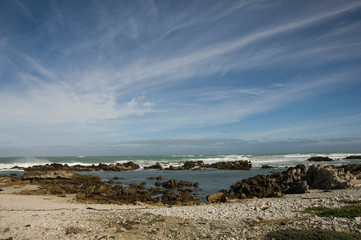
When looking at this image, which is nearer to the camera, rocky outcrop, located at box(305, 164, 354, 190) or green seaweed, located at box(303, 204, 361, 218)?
green seaweed, located at box(303, 204, 361, 218)

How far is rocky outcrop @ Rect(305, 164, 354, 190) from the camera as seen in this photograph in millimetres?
18156

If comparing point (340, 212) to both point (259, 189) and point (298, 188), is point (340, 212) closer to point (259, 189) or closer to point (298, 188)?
point (298, 188)

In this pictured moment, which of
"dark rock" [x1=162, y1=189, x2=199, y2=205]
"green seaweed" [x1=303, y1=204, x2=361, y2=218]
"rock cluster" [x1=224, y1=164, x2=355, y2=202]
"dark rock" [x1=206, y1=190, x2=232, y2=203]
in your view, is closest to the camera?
"green seaweed" [x1=303, y1=204, x2=361, y2=218]

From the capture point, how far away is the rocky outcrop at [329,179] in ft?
59.6

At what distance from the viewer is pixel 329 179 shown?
18.8 m

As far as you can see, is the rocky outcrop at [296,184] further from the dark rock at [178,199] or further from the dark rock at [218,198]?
the dark rock at [178,199]

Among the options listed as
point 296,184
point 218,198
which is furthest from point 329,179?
point 218,198

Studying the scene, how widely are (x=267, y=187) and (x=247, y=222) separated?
35.9ft

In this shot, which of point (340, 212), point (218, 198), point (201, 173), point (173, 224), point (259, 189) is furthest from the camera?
point (201, 173)

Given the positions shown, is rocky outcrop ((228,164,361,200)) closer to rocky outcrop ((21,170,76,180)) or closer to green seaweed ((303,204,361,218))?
green seaweed ((303,204,361,218))

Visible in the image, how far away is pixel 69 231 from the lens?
8391 mm

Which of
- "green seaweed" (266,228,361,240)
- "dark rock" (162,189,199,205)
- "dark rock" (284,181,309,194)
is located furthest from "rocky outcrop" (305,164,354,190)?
"green seaweed" (266,228,361,240)

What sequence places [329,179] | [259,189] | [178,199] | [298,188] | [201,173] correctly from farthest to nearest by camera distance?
[201,173] < [329,179] < [259,189] < [298,188] < [178,199]

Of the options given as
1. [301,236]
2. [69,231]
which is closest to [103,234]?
[69,231]
